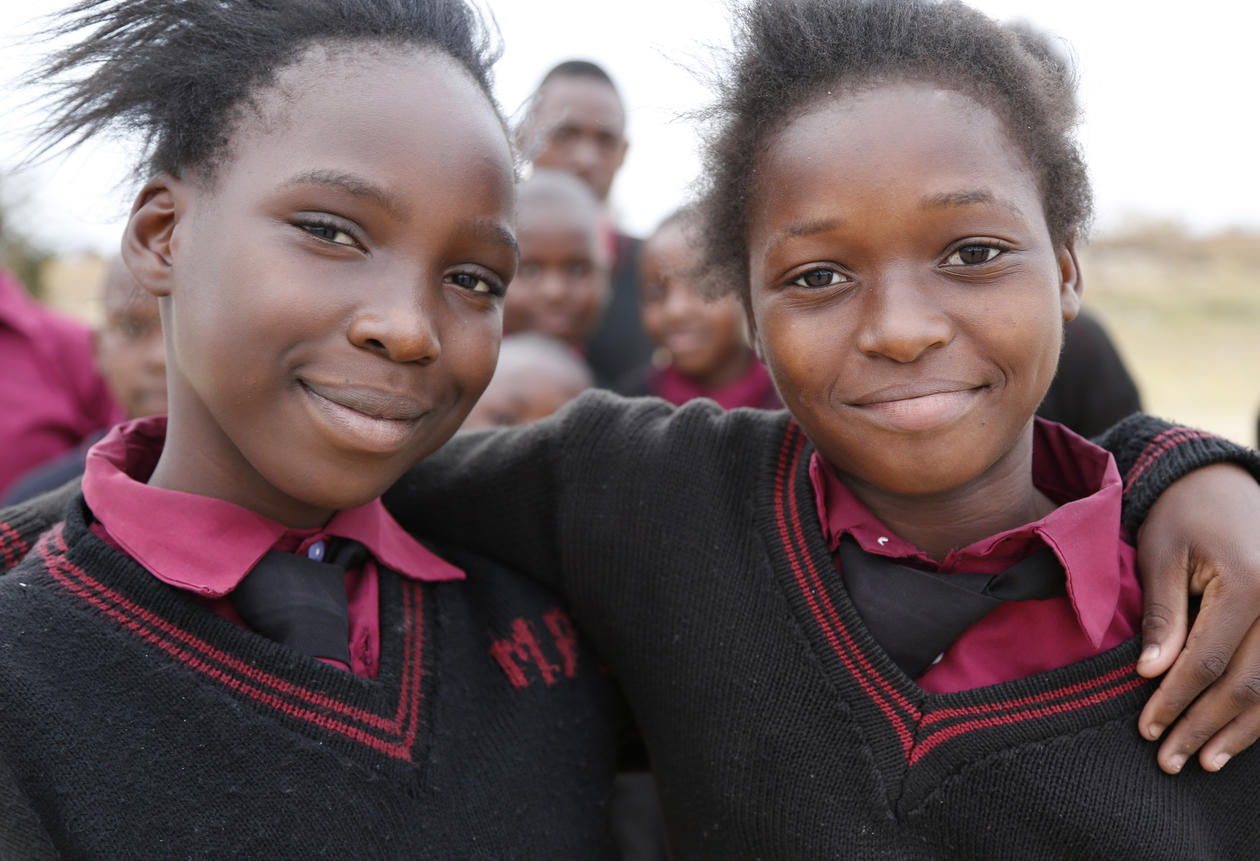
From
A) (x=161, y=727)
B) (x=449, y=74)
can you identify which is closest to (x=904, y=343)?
(x=449, y=74)

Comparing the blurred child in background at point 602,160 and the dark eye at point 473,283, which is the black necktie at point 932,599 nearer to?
the dark eye at point 473,283

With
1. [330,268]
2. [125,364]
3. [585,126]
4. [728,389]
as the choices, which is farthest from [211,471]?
[585,126]

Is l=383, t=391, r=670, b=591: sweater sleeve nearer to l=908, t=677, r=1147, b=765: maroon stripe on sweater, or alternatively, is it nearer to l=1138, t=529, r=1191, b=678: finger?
A: l=908, t=677, r=1147, b=765: maroon stripe on sweater

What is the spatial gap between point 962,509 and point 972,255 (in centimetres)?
37

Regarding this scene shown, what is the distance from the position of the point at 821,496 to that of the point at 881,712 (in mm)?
321

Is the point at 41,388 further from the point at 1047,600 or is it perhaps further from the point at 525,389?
the point at 1047,600

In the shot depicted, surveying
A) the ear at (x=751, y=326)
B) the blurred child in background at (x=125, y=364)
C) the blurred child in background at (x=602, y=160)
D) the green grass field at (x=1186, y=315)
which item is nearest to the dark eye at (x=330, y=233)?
the ear at (x=751, y=326)

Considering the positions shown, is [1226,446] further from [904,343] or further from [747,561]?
[747,561]

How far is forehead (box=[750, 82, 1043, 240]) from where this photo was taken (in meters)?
1.33

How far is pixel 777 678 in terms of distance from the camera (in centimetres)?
141

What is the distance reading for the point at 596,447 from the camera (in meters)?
1.62

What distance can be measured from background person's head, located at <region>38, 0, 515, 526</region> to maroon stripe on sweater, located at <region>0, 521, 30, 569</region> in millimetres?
191

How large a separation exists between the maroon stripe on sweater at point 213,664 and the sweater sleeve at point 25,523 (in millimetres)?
144

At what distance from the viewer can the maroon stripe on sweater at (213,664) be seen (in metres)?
1.22
